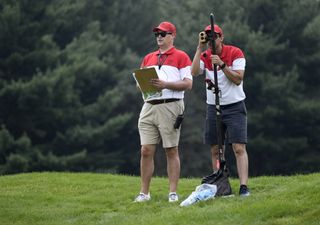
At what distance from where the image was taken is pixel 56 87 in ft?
116

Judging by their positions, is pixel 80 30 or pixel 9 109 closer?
pixel 9 109

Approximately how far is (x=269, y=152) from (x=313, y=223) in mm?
29850

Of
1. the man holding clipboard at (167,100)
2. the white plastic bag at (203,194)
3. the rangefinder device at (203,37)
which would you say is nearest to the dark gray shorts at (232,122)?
the man holding clipboard at (167,100)

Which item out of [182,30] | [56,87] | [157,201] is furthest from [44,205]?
[182,30]

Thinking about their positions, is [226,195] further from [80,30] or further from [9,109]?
[80,30]

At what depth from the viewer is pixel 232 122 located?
999 centimetres

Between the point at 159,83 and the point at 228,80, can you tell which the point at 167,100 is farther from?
the point at 228,80

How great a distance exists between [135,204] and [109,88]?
3024cm

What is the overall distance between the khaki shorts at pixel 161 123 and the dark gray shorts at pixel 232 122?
0.43 metres

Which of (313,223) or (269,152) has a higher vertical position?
(313,223)

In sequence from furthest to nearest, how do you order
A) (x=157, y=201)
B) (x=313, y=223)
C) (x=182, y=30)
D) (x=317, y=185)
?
(x=182, y=30), (x=157, y=201), (x=317, y=185), (x=313, y=223)

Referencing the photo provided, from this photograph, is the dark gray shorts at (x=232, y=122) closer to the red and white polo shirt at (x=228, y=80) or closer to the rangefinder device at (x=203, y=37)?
the red and white polo shirt at (x=228, y=80)

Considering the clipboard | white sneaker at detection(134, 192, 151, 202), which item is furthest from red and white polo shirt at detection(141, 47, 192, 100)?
white sneaker at detection(134, 192, 151, 202)

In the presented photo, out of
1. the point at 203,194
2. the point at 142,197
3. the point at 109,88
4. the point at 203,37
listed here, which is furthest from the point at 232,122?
the point at 109,88
